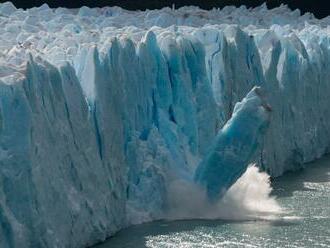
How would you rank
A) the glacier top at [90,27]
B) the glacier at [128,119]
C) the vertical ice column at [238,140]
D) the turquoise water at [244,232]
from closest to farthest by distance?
the glacier at [128,119] → the turquoise water at [244,232] → the glacier top at [90,27] → the vertical ice column at [238,140]

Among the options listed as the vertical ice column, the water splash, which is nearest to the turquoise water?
the water splash

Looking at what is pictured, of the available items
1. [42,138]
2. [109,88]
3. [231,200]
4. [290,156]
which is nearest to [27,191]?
[42,138]

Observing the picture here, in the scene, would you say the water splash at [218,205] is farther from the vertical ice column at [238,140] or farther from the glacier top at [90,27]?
the glacier top at [90,27]

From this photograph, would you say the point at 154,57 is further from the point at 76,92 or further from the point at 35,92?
the point at 35,92

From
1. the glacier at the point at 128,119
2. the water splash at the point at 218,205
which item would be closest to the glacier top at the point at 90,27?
the glacier at the point at 128,119

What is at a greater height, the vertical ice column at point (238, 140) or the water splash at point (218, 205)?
the vertical ice column at point (238, 140)

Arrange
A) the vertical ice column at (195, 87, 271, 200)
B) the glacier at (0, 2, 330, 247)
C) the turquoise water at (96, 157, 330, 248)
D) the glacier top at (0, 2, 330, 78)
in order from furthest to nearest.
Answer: the vertical ice column at (195, 87, 271, 200) < the glacier top at (0, 2, 330, 78) < the turquoise water at (96, 157, 330, 248) < the glacier at (0, 2, 330, 247)

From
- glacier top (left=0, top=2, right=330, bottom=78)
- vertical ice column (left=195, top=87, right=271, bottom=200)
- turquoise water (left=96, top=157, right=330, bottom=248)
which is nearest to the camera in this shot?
turquoise water (left=96, top=157, right=330, bottom=248)

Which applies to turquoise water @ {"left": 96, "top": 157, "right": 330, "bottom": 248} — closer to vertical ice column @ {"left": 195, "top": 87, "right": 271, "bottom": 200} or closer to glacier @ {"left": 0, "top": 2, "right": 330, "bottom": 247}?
glacier @ {"left": 0, "top": 2, "right": 330, "bottom": 247}
